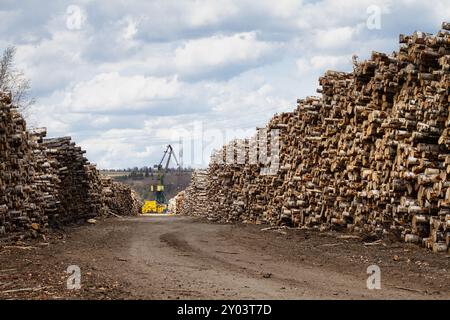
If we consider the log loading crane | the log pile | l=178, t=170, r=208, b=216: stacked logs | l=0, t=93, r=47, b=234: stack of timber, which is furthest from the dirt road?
the log loading crane

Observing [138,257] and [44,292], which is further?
[138,257]

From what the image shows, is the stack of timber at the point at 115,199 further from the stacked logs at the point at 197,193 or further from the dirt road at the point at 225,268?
the dirt road at the point at 225,268

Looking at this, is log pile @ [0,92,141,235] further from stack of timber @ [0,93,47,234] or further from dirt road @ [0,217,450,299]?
dirt road @ [0,217,450,299]

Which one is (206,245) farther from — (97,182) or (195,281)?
(97,182)

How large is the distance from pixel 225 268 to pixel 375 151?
219 inches

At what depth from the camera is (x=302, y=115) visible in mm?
19359

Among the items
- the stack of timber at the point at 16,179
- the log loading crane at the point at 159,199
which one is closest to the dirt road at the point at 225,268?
the stack of timber at the point at 16,179

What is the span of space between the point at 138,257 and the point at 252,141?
14.2m

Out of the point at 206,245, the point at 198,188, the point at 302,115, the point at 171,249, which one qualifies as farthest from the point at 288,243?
the point at 198,188

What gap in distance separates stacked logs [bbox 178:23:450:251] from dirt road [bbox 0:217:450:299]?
2.55 ft

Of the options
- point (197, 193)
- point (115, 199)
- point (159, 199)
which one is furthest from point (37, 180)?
point (159, 199)

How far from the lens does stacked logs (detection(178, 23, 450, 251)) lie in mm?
11852

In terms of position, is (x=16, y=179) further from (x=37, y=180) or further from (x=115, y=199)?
(x=115, y=199)

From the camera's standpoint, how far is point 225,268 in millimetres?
10555
